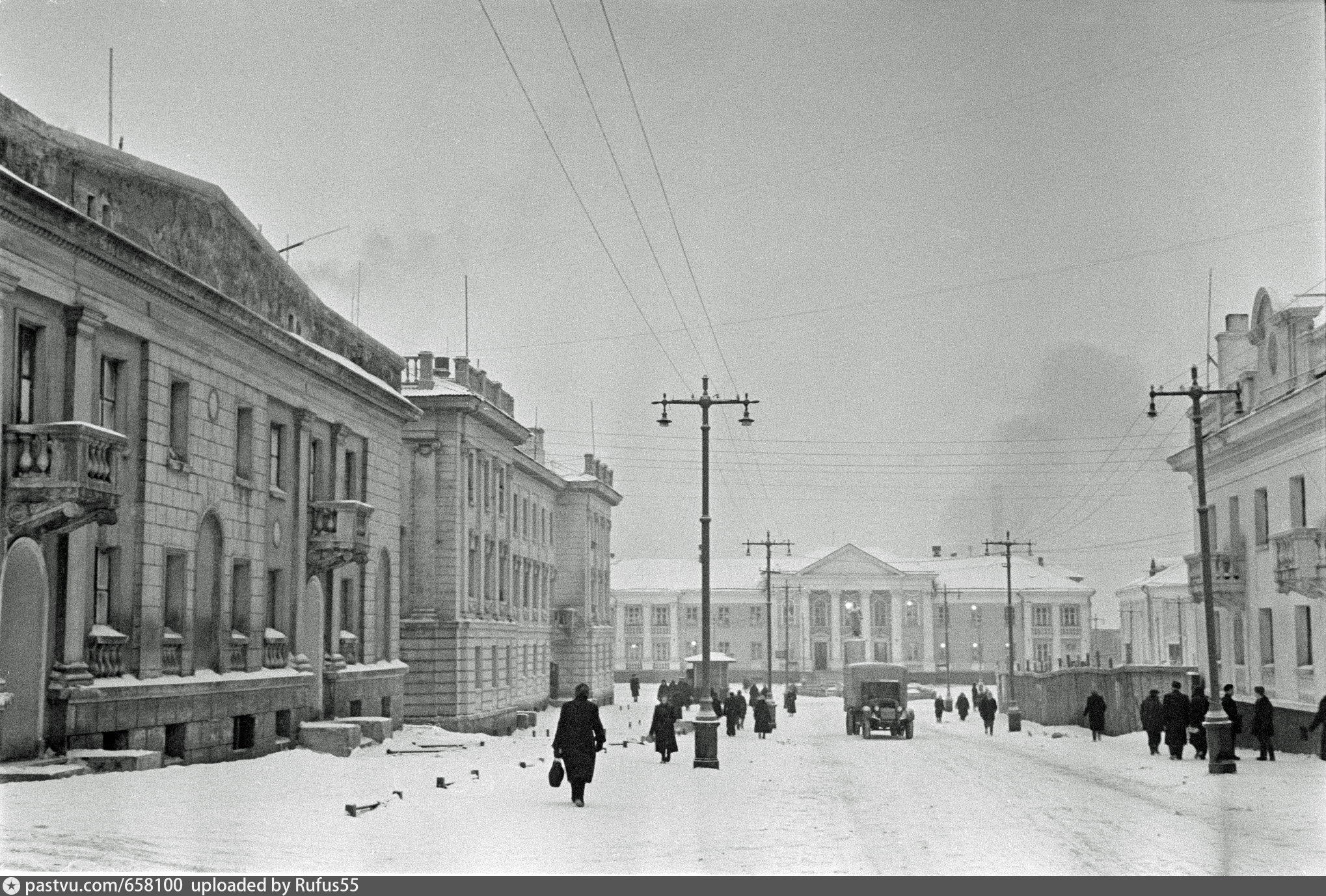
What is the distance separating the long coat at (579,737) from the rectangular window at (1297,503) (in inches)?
917

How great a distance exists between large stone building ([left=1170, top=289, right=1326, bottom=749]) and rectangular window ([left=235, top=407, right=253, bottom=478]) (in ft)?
72.7

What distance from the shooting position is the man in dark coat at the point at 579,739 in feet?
62.1

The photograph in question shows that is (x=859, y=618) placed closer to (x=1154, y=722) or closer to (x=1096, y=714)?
(x=1096, y=714)

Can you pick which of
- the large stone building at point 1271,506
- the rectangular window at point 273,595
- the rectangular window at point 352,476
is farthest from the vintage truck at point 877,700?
the rectangular window at point 273,595

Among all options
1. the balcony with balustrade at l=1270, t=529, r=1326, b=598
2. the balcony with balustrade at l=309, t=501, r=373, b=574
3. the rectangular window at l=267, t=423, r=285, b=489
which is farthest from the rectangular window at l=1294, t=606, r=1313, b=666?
the rectangular window at l=267, t=423, r=285, b=489

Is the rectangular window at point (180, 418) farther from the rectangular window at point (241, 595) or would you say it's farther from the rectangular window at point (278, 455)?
the rectangular window at point (278, 455)

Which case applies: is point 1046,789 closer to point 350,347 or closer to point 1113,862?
point 1113,862

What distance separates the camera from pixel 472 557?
178 feet

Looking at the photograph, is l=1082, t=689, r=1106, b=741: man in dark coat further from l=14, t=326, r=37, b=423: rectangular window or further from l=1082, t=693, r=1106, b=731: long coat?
l=14, t=326, r=37, b=423: rectangular window

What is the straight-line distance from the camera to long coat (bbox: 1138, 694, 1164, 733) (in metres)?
34.5

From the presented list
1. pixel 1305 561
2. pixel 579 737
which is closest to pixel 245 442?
pixel 579 737

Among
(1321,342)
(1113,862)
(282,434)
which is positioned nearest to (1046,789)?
(1113,862)

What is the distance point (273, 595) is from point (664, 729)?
9.10m

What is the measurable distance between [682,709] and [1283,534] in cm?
2526
